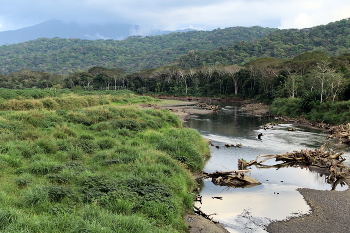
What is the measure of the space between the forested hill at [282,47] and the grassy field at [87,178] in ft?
416

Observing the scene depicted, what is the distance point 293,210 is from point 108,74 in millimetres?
109079

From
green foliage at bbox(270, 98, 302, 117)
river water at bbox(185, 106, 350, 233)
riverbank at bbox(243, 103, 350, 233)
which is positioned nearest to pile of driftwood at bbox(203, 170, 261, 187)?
river water at bbox(185, 106, 350, 233)

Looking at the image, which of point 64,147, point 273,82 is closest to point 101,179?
point 64,147

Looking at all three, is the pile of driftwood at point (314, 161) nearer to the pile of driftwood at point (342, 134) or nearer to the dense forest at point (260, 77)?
the pile of driftwood at point (342, 134)

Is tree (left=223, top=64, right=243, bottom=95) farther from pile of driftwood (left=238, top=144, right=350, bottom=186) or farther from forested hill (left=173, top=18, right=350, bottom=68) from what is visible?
pile of driftwood (left=238, top=144, right=350, bottom=186)

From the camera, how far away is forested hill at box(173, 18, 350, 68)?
142 meters

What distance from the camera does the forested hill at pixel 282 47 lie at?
14175 centimetres

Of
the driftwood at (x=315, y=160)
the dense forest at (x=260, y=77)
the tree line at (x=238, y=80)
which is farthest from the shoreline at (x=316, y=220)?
the tree line at (x=238, y=80)

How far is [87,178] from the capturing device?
10.7 metres

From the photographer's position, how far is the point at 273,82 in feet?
221

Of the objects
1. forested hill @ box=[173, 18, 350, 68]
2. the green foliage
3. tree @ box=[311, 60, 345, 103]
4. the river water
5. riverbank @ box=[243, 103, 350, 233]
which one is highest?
forested hill @ box=[173, 18, 350, 68]

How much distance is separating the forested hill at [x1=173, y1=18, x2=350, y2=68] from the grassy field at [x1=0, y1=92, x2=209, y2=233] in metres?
127

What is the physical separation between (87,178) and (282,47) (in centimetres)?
15873

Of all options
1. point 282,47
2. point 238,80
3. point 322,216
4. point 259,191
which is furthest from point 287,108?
point 282,47
